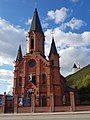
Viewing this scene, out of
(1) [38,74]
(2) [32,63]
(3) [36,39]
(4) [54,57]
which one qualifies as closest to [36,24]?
(3) [36,39]

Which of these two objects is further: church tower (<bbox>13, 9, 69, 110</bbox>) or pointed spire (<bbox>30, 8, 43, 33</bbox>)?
pointed spire (<bbox>30, 8, 43, 33</bbox>)

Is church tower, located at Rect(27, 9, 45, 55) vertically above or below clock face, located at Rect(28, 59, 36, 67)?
above

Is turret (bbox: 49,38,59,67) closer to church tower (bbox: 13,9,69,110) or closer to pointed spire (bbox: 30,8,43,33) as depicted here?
church tower (bbox: 13,9,69,110)

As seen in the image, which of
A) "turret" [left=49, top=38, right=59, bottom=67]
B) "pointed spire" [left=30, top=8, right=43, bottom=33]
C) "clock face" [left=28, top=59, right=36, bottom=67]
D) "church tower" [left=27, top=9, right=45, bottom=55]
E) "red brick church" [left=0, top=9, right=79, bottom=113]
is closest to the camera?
"red brick church" [left=0, top=9, right=79, bottom=113]

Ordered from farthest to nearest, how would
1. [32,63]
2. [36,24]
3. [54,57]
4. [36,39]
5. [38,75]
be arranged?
[36,24] → [36,39] → [54,57] → [32,63] → [38,75]

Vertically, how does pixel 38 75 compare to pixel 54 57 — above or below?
below

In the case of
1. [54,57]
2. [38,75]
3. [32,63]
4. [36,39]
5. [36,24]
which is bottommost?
[38,75]

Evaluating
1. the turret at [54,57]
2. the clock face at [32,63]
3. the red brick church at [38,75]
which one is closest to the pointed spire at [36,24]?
the red brick church at [38,75]

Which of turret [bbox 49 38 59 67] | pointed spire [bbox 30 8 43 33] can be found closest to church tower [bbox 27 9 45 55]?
pointed spire [bbox 30 8 43 33]

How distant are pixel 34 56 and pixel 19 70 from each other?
15.4 ft

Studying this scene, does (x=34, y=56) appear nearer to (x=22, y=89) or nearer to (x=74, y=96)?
(x=22, y=89)

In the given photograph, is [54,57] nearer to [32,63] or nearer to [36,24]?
[32,63]

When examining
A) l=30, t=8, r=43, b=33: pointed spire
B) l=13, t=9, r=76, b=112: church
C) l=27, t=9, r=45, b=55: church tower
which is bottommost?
l=13, t=9, r=76, b=112: church

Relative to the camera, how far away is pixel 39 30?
2411 inches
